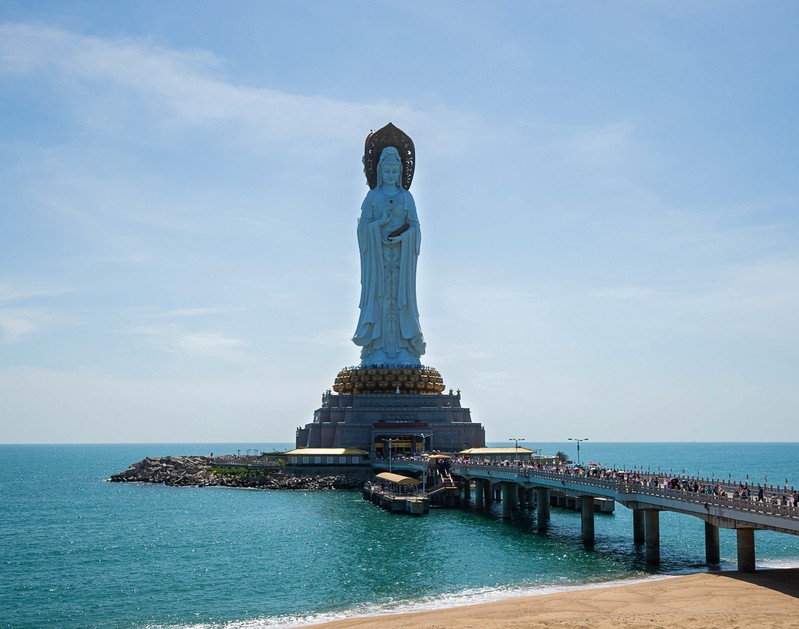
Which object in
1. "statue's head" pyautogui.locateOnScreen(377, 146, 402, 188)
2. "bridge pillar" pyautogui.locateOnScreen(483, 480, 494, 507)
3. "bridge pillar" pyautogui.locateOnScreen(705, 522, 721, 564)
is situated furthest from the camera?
"statue's head" pyautogui.locateOnScreen(377, 146, 402, 188)

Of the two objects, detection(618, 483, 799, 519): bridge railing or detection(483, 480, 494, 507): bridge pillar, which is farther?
detection(483, 480, 494, 507): bridge pillar

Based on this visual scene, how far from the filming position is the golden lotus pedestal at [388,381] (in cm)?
8150

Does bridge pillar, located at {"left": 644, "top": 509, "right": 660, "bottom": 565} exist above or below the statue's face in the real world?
below

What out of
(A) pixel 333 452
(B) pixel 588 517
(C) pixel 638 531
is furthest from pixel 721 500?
(A) pixel 333 452

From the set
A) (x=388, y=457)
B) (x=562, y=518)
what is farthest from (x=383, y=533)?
(x=388, y=457)

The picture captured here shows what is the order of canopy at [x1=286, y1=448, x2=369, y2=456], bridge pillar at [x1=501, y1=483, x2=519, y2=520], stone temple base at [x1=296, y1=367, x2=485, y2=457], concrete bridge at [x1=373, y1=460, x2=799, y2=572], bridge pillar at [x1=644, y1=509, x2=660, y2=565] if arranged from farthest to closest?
stone temple base at [x1=296, y1=367, x2=485, y2=457] < canopy at [x1=286, y1=448, x2=369, y2=456] < bridge pillar at [x1=501, y1=483, x2=519, y2=520] < bridge pillar at [x1=644, y1=509, x2=660, y2=565] < concrete bridge at [x1=373, y1=460, x2=799, y2=572]

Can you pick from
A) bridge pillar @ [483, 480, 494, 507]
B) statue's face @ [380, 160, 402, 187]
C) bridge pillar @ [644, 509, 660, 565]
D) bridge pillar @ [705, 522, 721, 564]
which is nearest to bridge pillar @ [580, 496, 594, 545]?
bridge pillar @ [644, 509, 660, 565]

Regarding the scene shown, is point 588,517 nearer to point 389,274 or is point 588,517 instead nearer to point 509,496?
point 509,496

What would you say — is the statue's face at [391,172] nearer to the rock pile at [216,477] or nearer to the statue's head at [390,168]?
the statue's head at [390,168]

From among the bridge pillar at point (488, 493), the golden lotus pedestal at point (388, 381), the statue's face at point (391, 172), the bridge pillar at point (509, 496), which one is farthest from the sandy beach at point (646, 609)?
the statue's face at point (391, 172)

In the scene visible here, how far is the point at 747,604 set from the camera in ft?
88.4

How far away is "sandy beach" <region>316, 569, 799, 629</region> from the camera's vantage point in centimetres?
2552

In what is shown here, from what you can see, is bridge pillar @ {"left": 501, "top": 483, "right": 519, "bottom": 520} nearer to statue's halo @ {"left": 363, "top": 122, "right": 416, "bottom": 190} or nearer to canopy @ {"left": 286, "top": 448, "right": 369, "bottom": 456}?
canopy @ {"left": 286, "top": 448, "right": 369, "bottom": 456}

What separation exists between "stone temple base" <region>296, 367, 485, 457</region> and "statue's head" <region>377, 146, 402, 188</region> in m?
18.0
